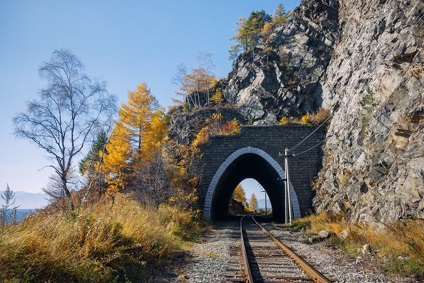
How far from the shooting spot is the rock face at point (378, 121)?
8317mm

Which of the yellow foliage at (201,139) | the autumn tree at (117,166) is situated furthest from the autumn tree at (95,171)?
the yellow foliage at (201,139)

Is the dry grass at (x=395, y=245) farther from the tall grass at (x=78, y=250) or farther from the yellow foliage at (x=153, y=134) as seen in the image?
the yellow foliage at (x=153, y=134)

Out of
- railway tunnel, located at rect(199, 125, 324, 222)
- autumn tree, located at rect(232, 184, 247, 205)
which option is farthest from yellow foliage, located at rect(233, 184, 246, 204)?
railway tunnel, located at rect(199, 125, 324, 222)

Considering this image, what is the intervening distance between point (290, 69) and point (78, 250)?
78.4 feet

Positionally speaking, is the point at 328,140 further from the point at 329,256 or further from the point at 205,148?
the point at 329,256

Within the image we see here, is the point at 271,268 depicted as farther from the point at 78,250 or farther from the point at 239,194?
the point at 239,194

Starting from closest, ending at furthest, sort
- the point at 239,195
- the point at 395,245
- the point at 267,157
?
the point at 395,245
the point at 267,157
the point at 239,195

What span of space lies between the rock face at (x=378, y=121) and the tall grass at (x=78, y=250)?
22.0ft

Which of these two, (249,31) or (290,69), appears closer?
(290,69)

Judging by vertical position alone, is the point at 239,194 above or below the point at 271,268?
above

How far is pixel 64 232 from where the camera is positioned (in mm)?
4664

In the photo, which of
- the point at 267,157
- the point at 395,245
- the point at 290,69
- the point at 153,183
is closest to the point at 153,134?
the point at 267,157

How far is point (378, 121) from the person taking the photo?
1078 centimetres

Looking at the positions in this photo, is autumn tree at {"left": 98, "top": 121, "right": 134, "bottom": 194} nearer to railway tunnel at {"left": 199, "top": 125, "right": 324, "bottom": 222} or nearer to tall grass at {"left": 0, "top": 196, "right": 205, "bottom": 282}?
railway tunnel at {"left": 199, "top": 125, "right": 324, "bottom": 222}
